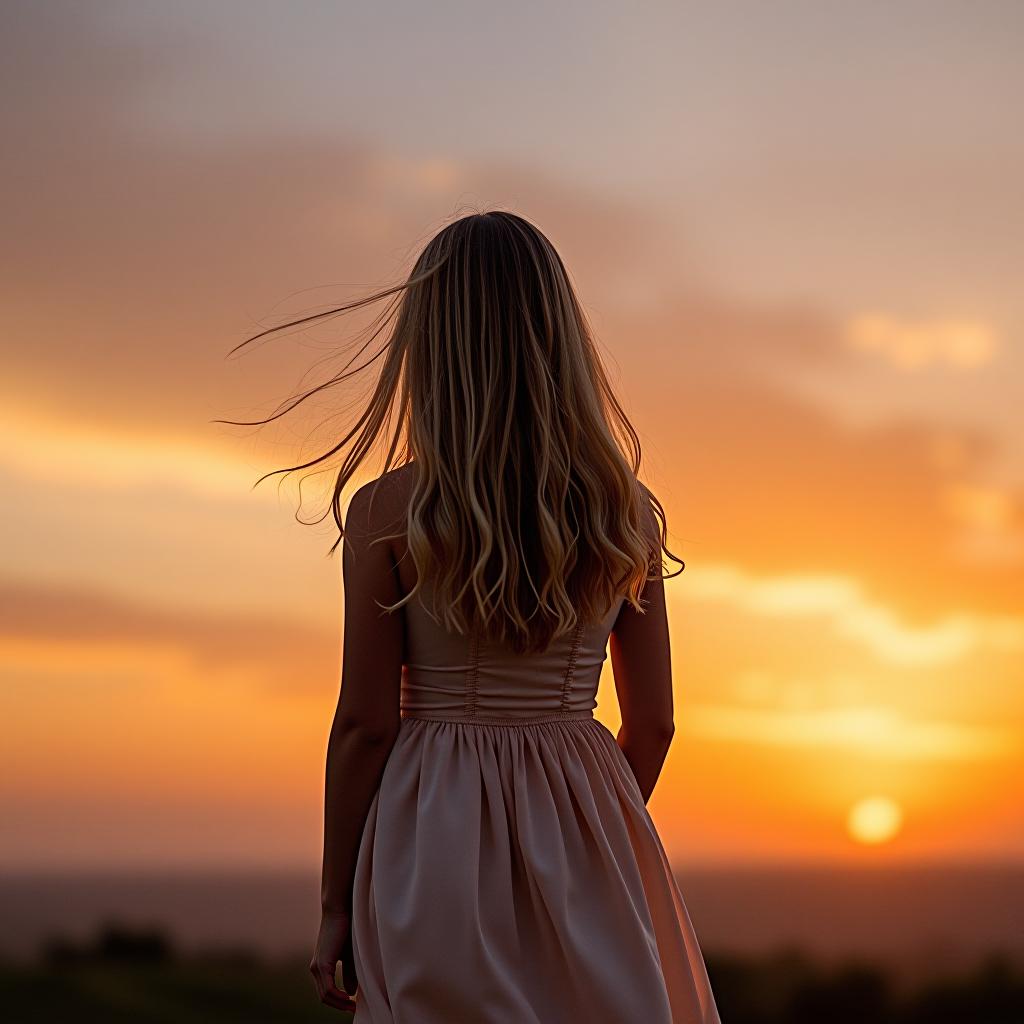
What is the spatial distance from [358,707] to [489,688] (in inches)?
8.9

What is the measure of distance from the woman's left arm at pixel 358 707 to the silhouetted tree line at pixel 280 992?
7983mm

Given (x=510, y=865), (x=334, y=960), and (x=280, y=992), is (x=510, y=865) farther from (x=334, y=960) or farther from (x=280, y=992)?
(x=280, y=992)

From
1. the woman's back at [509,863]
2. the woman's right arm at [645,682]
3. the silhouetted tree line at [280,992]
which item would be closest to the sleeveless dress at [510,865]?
the woman's back at [509,863]

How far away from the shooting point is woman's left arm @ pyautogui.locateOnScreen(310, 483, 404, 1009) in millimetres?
2154

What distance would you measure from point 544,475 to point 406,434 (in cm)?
27

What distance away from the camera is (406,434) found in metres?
2.23

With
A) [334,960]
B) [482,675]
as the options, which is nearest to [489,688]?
[482,675]

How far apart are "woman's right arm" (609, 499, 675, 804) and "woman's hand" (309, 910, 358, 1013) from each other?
62 cm

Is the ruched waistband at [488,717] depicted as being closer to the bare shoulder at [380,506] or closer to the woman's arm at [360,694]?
the woman's arm at [360,694]

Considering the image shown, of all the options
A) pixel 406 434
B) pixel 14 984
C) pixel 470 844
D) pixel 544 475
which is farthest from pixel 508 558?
pixel 14 984

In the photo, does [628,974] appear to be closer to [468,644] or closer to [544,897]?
[544,897]

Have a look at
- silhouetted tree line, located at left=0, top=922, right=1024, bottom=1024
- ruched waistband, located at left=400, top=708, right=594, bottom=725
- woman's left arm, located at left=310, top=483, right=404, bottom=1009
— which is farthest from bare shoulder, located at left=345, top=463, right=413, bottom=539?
silhouetted tree line, located at left=0, top=922, right=1024, bottom=1024

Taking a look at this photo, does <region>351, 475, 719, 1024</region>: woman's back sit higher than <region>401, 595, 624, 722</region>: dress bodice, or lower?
lower

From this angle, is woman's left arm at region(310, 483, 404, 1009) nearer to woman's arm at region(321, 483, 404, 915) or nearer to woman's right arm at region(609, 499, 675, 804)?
woman's arm at region(321, 483, 404, 915)
